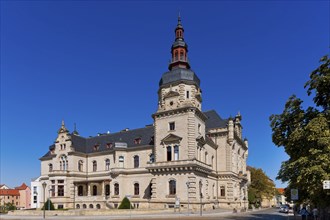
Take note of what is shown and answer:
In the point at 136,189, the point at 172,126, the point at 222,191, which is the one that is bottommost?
the point at 222,191

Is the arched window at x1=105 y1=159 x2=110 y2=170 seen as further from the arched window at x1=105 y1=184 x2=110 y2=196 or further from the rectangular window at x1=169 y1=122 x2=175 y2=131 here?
the rectangular window at x1=169 y1=122 x2=175 y2=131

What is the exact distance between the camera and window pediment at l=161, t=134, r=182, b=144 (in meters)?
49.1

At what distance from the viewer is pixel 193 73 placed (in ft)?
173

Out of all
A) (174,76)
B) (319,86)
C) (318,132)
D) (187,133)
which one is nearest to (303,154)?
(318,132)

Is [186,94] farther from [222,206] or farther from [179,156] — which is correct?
[222,206]

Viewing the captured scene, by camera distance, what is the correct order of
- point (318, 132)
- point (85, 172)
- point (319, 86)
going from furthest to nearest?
point (85, 172) → point (319, 86) → point (318, 132)

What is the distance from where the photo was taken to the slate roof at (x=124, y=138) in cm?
Result: 5881

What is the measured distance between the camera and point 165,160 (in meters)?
49.8

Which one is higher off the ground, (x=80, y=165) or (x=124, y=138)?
(x=124, y=138)

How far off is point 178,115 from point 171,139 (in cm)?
365

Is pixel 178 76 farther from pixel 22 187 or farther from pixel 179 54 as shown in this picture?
pixel 22 187

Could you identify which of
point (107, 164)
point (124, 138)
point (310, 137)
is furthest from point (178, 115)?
point (310, 137)

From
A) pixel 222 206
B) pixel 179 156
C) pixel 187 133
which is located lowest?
pixel 222 206

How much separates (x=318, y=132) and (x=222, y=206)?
1568 inches
